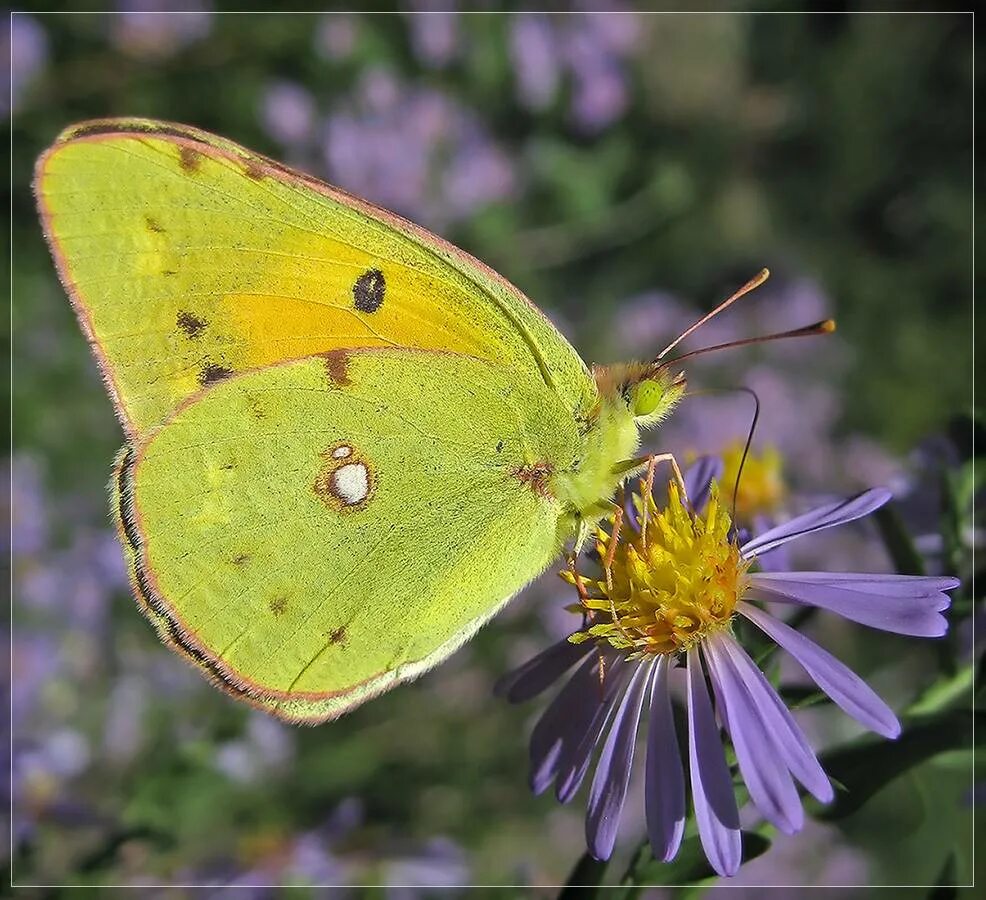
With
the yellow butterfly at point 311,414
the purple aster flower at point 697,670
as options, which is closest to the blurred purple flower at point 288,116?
the yellow butterfly at point 311,414

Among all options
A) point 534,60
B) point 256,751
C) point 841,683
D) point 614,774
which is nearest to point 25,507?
point 256,751

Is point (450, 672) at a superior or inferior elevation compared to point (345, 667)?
inferior

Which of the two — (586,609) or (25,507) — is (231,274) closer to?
(586,609)

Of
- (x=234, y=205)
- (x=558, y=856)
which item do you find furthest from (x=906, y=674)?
(x=234, y=205)

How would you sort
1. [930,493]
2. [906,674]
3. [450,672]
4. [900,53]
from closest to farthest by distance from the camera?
1. [930,493]
2. [450,672]
3. [906,674]
4. [900,53]

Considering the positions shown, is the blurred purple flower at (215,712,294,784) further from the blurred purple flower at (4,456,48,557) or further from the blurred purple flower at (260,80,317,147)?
the blurred purple flower at (260,80,317,147)

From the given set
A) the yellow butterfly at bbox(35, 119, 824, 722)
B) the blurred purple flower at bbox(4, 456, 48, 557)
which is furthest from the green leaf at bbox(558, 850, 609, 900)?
the blurred purple flower at bbox(4, 456, 48, 557)

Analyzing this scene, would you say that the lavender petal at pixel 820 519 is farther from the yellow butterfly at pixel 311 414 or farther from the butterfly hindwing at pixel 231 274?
the butterfly hindwing at pixel 231 274

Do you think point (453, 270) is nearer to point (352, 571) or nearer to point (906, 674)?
point (352, 571)
